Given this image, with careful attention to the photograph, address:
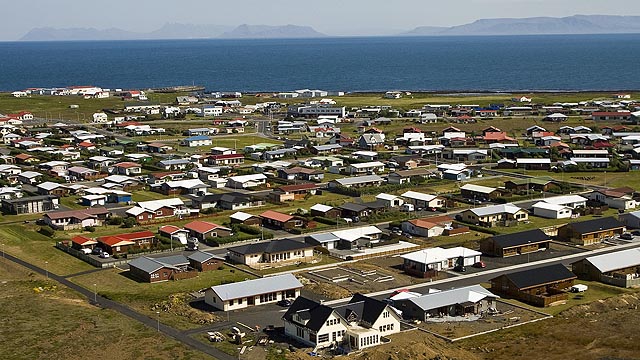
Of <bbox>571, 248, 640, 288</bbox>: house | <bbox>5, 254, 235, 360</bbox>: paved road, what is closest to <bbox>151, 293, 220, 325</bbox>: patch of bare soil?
<bbox>5, 254, 235, 360</bbox>: paved road

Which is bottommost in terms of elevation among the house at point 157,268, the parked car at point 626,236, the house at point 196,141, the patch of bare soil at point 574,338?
the house at point 196,141

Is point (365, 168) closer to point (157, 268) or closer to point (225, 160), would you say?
point (225, 160)

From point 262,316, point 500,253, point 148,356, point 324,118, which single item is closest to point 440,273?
point 500,253

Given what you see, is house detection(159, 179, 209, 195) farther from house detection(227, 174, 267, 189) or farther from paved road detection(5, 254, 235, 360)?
paved road detection(5, 254, 235, 360)

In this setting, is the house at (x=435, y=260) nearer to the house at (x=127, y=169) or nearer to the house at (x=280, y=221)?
the house at (x=280, y=221)

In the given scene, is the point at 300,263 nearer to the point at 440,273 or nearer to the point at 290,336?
the point at 440,273

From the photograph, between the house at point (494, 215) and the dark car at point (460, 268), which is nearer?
the dark car at point (460, 268)

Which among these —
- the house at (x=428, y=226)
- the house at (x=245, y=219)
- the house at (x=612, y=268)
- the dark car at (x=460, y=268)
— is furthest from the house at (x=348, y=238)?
the house at (x=612, y=268)
